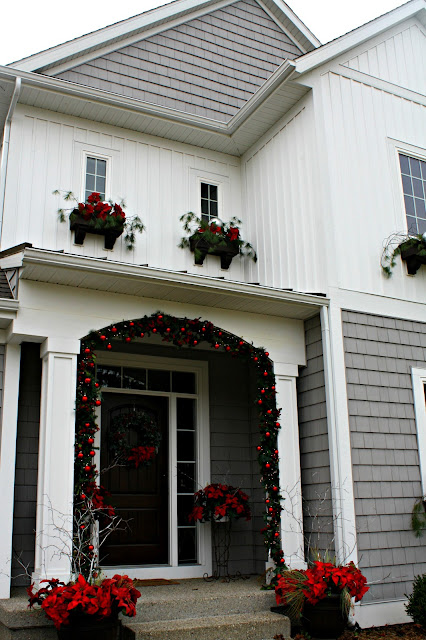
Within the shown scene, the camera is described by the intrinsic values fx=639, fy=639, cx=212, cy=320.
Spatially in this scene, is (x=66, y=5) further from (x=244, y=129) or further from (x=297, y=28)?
(x=244, y=129)

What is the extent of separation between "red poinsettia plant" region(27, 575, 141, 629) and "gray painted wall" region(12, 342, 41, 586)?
136 centimetres

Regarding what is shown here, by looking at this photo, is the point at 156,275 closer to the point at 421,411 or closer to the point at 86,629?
the point at 86,629

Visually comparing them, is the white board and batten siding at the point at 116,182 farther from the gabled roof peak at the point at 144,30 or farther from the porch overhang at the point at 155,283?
the porch overhang at the point at 155,283

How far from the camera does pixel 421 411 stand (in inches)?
250

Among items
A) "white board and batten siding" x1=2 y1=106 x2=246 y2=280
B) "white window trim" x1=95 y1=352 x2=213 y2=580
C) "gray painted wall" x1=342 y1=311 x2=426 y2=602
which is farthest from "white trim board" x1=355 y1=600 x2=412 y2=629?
"white board and batten siding" x1=2 y1=106 x2=246 y2=280

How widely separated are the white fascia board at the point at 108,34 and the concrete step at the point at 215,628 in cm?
575

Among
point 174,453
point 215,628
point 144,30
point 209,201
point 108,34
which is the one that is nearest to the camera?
point 215,628

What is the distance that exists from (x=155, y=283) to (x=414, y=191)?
134 inches

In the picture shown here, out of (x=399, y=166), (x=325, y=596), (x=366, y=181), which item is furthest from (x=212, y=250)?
(x=325, y=596)

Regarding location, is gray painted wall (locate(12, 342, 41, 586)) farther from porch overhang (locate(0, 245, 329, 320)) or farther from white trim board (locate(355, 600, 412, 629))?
white trim board (locate(355, 600, 412, 629))

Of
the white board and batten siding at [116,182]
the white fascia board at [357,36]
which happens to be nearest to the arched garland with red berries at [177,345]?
the white board and batten siding at [116,182]

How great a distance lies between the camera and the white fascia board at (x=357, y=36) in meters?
6.66

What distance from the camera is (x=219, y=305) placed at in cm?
605

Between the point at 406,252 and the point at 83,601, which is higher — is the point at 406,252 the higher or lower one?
the higher one
